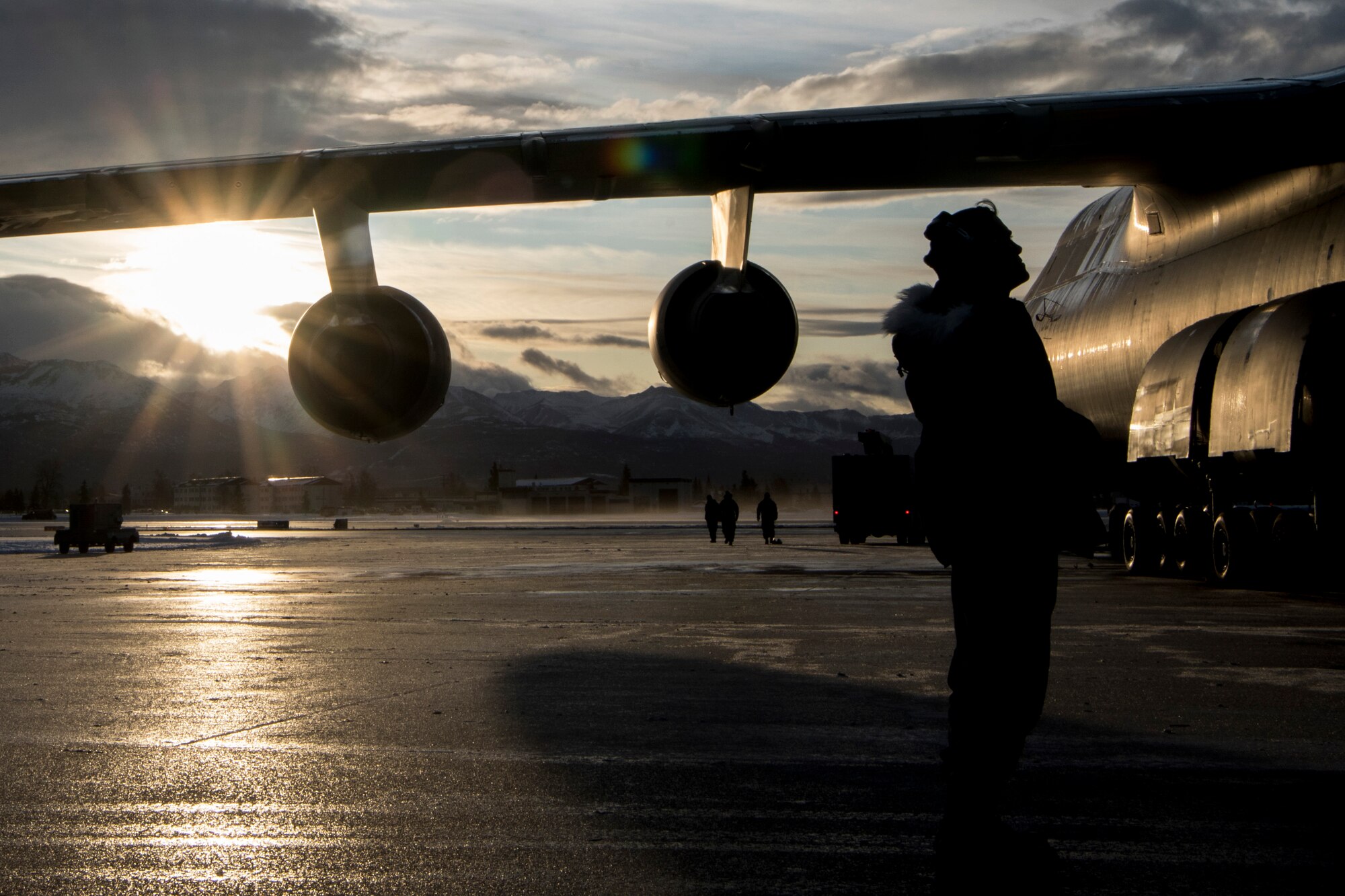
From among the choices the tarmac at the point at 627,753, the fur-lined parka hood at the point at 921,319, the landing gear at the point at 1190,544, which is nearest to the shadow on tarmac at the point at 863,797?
the tarmac at the point at 627,753

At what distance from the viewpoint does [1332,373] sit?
1143 centimetres

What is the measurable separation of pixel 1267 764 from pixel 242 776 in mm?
4600

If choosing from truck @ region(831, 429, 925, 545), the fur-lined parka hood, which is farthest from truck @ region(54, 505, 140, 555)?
the fur-lined parka hood

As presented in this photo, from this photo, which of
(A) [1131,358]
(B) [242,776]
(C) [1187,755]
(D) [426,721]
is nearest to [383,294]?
(D) [426,721]

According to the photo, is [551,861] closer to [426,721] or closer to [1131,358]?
[426,721]

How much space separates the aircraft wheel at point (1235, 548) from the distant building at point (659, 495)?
472 ft

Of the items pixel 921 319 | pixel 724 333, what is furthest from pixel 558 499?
pixel 921 319

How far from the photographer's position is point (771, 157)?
9.55 m

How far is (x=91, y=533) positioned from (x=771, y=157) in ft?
116

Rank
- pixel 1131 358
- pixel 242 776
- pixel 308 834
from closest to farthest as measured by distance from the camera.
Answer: pixel 308 834
pixel 242 776
pixel 1131 358

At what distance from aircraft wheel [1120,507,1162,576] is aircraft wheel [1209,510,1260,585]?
98.4 inches

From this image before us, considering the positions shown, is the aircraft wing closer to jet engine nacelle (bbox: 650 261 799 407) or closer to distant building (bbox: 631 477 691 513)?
jet engine nacelle (bbox: 650 261 799 407)

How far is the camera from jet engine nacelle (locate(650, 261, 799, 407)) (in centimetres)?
977

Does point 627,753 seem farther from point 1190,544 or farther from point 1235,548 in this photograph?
point 1190,544
